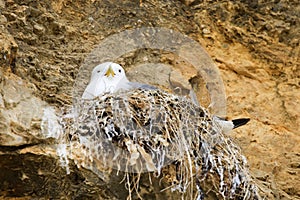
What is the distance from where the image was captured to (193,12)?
4672 millimetres

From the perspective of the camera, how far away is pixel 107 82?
Answer: 3.78 m

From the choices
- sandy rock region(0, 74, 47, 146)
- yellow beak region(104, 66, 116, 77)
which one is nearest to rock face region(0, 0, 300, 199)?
sandy rock region(0, 74, 47, 146)

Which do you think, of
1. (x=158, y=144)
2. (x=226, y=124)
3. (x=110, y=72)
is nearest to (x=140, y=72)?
(x=110, y=72)

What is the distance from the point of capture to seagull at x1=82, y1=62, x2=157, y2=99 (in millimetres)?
3633

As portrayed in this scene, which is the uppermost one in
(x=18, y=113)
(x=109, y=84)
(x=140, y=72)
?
(x=18, y=113)

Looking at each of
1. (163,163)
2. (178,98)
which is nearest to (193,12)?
(178,98)

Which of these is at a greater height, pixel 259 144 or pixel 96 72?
pixel 96 72

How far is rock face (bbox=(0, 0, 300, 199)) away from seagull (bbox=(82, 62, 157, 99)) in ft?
0.53

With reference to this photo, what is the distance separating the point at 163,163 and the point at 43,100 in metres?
0.92

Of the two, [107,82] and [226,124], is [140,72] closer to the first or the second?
[107,82]

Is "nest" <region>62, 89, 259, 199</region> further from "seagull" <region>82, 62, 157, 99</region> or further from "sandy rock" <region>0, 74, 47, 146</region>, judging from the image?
"seagull" <region>82, 62, 157, 99</region>

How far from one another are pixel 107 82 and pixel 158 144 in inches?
39.7

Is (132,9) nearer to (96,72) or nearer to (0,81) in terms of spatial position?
(96,72)

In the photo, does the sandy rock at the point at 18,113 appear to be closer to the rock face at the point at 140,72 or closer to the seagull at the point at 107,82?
the rock face at the point at 140,72
